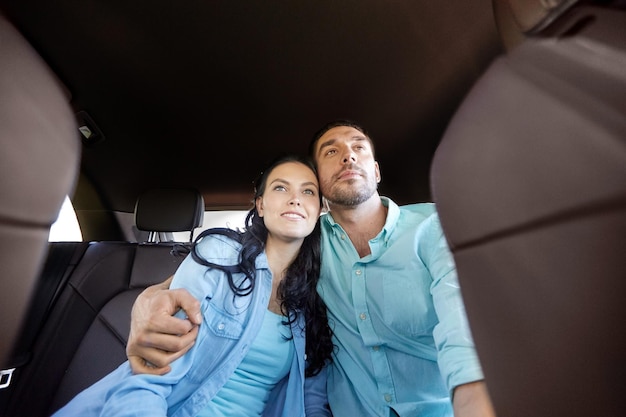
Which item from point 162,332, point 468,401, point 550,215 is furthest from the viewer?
point 162,332

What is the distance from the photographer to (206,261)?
0.91 metres

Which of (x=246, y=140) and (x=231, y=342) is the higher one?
(x=246, y=140)

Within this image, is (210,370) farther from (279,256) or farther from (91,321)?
(91,321)

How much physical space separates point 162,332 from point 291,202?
21.1 inches

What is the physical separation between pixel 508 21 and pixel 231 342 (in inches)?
35.7

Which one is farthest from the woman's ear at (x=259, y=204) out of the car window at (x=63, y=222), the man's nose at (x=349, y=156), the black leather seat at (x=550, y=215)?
the black leather seat at (x=550, y=215)

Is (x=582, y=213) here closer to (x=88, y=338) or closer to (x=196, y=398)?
(x=196, y=398)

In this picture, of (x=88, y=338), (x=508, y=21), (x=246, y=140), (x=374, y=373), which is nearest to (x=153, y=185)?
(x=246, y=140)

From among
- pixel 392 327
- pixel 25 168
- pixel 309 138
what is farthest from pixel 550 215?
pixel 309 138

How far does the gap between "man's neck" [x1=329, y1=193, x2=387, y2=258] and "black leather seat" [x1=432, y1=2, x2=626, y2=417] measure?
91 cm

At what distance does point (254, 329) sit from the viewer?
0.88 metres

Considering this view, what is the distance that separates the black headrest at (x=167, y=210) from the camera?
1.42 m

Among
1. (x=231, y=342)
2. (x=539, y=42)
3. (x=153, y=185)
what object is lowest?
(x=231, y=342)

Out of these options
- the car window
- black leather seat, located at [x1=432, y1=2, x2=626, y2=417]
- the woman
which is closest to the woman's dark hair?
the woman
